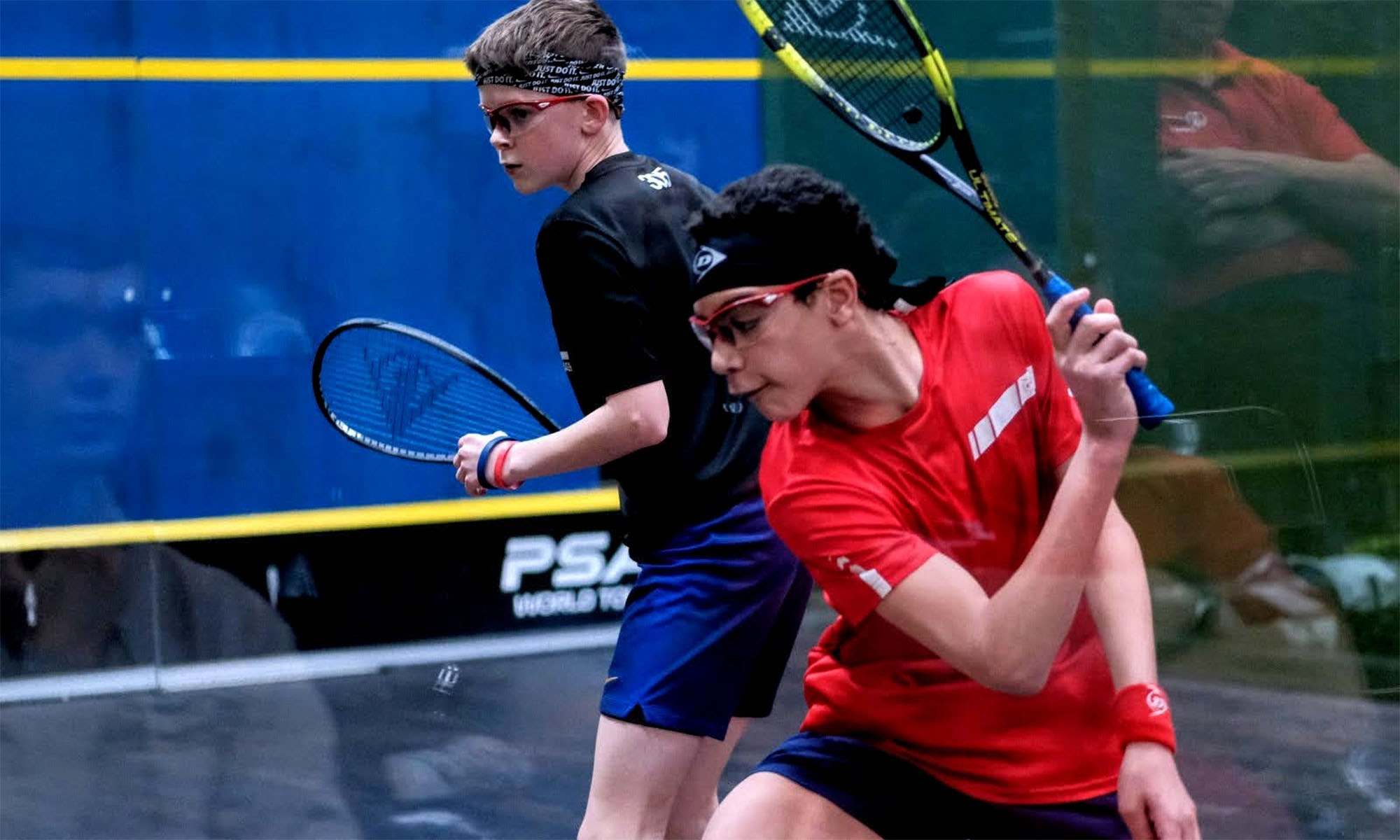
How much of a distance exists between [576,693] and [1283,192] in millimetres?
2771

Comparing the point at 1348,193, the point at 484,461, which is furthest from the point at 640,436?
the point at 1348,193

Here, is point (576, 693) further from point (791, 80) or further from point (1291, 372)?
point (1291, 372)

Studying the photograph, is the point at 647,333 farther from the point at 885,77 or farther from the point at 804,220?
the point at 804,220

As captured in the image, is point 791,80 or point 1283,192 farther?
point 791,80

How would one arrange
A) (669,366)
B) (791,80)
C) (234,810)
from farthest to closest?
(791,80)
(234,810)
(669,366)

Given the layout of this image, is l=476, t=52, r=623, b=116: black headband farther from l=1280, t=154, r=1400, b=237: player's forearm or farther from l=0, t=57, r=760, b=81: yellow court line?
l=0, t=57, r=760, b=81: yellow court line

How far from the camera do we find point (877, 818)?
2.08 meters

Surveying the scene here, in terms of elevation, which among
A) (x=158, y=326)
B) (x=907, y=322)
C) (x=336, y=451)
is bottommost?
(x=336, y=451)

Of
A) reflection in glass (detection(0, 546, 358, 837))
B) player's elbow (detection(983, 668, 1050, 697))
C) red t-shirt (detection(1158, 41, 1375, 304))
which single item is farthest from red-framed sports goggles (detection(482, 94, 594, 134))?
reflection in glass (detection(0, 546, 358, 837))

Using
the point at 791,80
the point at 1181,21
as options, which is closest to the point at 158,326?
the point at 791,80

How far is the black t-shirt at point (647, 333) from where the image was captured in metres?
2.58

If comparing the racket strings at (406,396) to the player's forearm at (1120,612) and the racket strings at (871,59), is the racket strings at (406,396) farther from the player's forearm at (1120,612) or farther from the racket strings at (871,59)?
the player's forearm at (1120,612)

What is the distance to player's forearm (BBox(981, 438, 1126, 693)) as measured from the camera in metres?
1.80

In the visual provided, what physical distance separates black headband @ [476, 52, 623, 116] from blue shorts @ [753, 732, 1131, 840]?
1.09 metres
